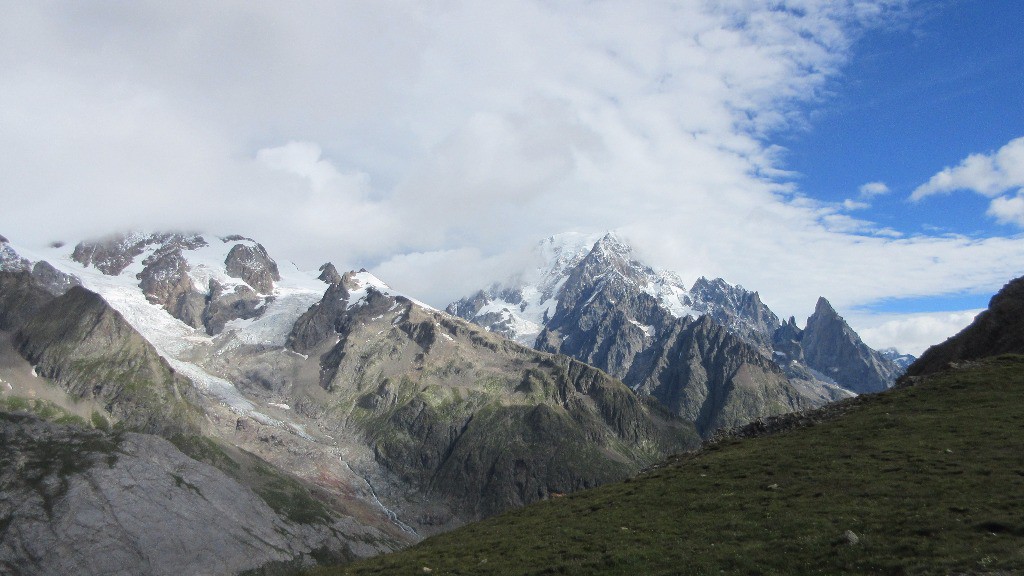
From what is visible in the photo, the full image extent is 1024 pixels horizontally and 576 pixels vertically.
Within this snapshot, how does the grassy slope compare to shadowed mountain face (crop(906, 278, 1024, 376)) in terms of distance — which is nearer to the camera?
the grassy slope

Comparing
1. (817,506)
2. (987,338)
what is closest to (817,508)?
(817,506)

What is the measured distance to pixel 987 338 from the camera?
120 m

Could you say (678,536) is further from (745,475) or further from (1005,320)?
(1005,320)

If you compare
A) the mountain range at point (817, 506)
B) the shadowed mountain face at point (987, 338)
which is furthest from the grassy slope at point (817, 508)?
the shadowed mountain face at point (987, 338)

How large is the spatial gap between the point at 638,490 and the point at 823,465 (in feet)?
57.8

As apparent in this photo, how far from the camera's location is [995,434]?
54.0 metres

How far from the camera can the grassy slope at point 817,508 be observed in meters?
35.9

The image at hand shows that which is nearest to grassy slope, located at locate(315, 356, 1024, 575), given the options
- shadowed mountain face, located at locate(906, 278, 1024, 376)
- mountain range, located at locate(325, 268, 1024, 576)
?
mountain range, located at locate(325, 268, 1024, 576)

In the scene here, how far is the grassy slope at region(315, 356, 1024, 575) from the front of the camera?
1415 inches

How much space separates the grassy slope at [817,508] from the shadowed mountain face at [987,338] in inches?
1904

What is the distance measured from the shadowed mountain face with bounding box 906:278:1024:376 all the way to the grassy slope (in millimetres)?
48364

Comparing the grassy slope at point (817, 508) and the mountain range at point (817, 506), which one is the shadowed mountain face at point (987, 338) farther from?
the grassy slope at point (817, 508)

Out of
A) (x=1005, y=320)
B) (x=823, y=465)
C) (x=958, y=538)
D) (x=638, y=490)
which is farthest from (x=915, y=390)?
(x=1005, y=320)

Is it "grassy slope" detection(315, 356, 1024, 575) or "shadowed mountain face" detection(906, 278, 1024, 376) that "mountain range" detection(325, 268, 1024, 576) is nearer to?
"grassy slope" detection(315, 356, 1024, 575)
